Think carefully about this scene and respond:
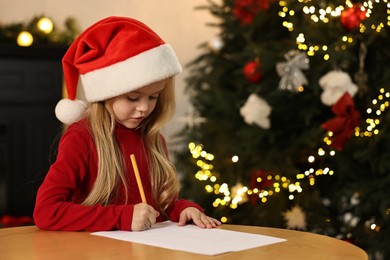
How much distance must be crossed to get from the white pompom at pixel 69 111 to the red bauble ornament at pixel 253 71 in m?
1.52

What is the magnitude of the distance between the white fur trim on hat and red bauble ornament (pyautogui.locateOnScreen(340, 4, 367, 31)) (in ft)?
4.78

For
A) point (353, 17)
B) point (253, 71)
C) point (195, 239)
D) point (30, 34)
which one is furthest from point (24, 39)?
point (195, 239)

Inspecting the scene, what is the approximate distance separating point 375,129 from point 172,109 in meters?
1.37

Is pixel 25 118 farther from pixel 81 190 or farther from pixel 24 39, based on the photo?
pixel 81 190

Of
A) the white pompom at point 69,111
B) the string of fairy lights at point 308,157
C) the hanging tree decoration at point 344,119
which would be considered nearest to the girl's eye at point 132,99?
the white pompom at point 69,111

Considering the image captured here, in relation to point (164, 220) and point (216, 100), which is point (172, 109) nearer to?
point (164, 220)

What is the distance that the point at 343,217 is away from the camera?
3.23m

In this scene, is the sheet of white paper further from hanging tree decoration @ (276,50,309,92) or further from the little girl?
hanging tree decoration @ (276,50,309,92)

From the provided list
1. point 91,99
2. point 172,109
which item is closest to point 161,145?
point 172,109

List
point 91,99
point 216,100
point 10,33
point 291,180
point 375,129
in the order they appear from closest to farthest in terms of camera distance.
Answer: point 91,99, point 375,129, point 291,180, point 216,100, point 10,33

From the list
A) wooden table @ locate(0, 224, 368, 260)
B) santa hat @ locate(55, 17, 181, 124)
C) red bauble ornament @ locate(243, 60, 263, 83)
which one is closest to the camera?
wooden table @ locate(0, 224, 368, 260)

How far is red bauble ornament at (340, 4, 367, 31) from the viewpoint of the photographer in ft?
9.79

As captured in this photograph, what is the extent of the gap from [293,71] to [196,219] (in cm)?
149

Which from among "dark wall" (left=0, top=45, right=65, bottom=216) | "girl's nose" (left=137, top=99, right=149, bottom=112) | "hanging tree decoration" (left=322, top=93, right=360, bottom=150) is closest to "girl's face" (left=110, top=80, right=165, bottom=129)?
"girl's nose" (left=137, top=99, right=149, bottom=112)
